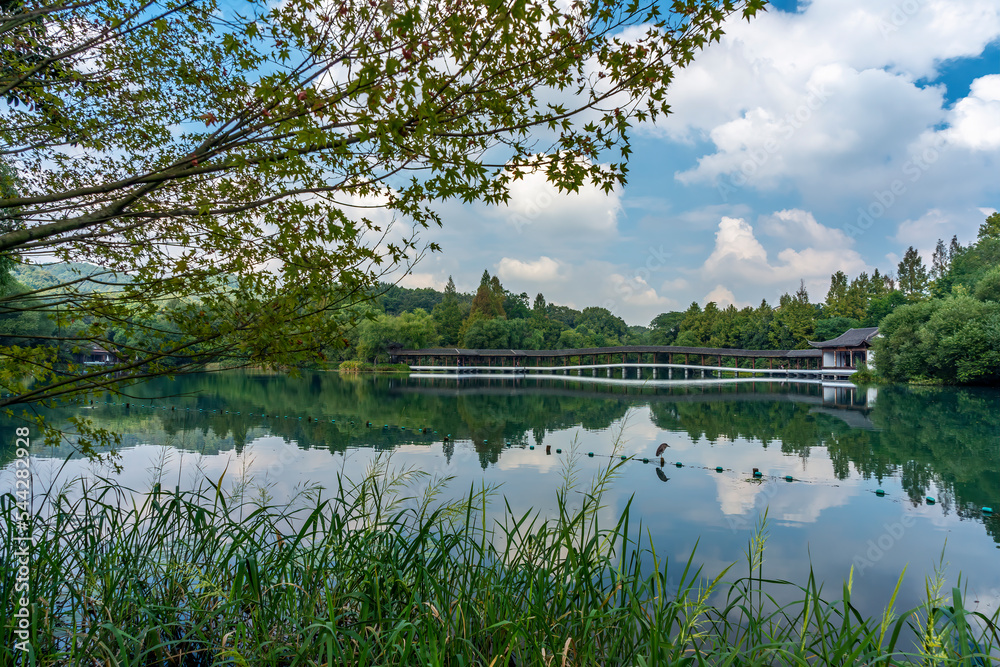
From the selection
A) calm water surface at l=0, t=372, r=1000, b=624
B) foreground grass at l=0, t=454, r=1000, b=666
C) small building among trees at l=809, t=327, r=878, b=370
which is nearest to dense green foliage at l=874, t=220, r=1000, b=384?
small building among trees at l=809, t=327, r=878, b=370

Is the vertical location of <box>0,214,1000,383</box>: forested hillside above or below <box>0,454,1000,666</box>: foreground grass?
above

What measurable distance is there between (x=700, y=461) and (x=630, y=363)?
29167 mm

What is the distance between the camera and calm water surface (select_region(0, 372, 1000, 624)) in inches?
219

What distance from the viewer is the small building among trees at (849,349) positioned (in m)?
31.7

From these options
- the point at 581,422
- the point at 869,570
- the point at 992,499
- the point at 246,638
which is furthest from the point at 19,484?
the point at 581,422

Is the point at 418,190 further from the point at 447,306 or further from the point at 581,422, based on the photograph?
the point at 447,306

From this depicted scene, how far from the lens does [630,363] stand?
38438mm

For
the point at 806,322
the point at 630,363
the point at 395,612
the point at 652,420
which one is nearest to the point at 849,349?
the point at 806,322

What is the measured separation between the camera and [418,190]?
245 cm

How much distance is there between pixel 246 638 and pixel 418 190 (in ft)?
6.80

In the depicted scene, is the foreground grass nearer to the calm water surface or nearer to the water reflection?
the calm water surface

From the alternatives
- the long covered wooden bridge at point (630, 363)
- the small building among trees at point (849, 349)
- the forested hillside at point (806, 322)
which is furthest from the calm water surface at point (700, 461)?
the long covered wooden bridge at point (630, 363)

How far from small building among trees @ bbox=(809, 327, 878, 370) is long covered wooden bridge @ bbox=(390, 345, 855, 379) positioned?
24.5 inches

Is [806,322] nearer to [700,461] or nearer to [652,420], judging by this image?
[652,420]
